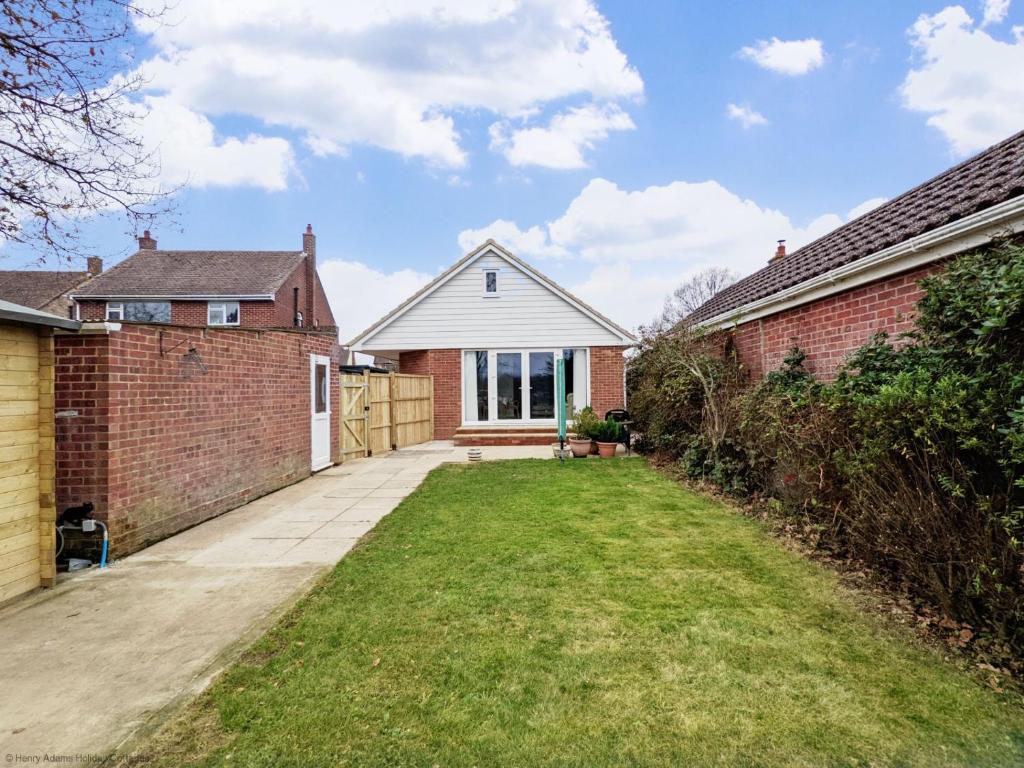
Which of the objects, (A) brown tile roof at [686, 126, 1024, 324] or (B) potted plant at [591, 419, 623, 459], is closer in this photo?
(A) brown tile roof at [686, 126, 1024, 324]

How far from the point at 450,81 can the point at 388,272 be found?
1209 cm

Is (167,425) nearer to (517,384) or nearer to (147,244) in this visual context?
(517,384)

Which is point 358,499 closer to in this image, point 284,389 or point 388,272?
point 284,389

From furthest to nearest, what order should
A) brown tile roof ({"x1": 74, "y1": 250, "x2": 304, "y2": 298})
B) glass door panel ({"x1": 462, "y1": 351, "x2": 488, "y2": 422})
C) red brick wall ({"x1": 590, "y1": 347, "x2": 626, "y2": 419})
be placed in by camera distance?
1. brown tile roof ({"x1": 74, "y1": 250, "x2": 304, "y2": 298})
2. glass door panel ({"x1": 462, "y1": 351, "x2": 488, "y2": 422})
3. red brick wall ({"x1": 590, "y1": 347, "x2": 626, "y2": 419})

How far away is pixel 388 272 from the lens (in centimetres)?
2270

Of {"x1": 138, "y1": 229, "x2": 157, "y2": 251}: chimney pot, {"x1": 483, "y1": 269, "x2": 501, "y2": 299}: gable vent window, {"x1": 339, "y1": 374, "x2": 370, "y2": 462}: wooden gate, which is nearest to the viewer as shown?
{"x1": 339, "y1": 374, "x2": 370, "y2": 462}: wooden gate

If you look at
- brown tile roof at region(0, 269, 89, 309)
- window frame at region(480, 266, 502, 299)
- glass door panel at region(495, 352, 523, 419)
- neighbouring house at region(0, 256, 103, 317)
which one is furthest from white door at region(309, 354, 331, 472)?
brown tile roof at region(0, 269, 89, 309)

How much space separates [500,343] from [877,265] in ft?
37.5

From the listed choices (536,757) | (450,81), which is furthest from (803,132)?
(536,757)

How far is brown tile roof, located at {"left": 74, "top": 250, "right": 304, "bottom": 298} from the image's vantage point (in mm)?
24922

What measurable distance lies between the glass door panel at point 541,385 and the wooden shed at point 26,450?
12.5 meters

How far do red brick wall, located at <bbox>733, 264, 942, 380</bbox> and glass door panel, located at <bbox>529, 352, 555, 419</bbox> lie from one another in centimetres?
745

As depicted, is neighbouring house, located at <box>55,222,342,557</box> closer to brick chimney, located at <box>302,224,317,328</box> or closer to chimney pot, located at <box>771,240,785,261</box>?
chimney pot, located at <box>771,240,785,261</box>

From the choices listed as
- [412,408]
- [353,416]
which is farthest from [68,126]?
[412,408]
